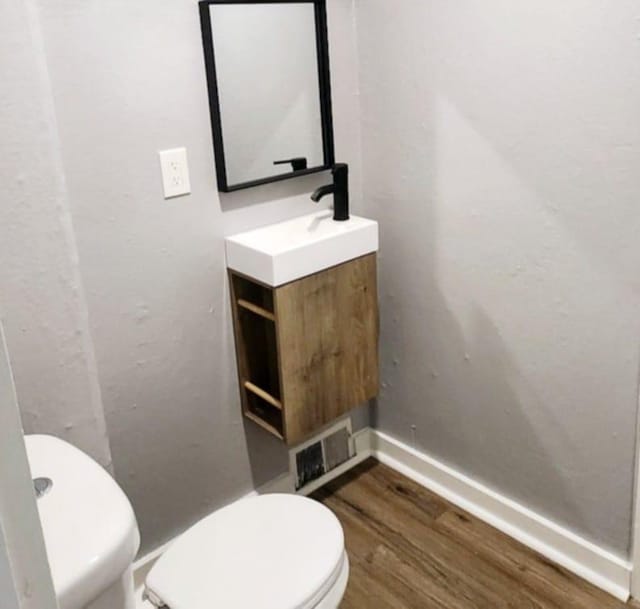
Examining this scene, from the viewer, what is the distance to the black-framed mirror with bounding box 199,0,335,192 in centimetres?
184

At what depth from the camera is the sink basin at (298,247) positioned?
187cm

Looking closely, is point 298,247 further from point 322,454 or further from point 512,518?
point 512,518

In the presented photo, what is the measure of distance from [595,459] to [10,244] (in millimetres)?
1478

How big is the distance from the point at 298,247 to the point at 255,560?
2.49 feet

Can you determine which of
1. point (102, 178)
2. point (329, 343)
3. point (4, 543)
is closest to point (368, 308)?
point (329, 343)

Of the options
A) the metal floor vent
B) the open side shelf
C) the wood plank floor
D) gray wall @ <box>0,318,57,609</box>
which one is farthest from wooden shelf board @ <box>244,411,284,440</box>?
gray wall @ <box>0,318,57,609</box>

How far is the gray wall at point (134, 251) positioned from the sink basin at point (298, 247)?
0.18 feet

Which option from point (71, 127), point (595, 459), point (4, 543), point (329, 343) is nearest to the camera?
point (4, 543)

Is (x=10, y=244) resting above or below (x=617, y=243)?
above

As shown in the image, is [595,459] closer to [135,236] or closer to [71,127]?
[135,236]

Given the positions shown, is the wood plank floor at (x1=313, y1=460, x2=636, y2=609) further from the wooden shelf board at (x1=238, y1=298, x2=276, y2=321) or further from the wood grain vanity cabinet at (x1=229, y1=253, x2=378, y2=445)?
the wooden shelf board at (x1=238, y1=298, x2=276, y2=321)

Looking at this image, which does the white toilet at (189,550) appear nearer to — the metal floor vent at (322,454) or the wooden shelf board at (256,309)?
the wooden shelf board at (256,309)

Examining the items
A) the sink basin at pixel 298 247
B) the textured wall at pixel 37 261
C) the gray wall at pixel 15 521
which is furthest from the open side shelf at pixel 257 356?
the gray wall at pixel 15 521

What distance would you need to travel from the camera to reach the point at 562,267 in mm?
1823
